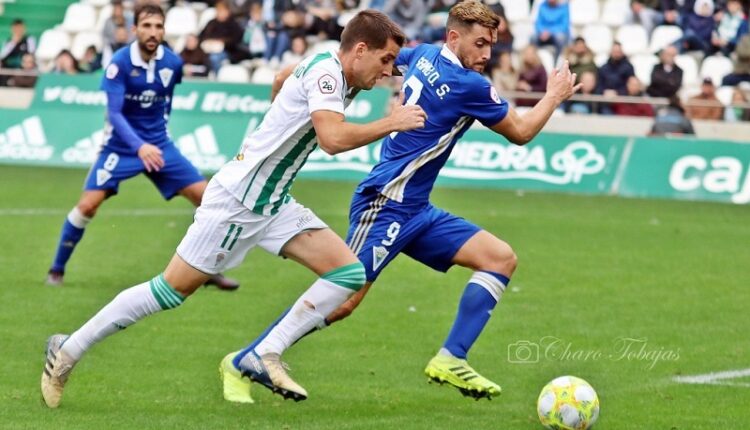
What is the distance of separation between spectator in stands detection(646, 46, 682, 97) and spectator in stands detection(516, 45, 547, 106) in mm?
1652

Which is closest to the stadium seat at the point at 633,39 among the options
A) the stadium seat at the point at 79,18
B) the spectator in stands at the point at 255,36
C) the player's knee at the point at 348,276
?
the spectator in stands at the point at 255,36

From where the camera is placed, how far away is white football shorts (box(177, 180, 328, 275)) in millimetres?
7051

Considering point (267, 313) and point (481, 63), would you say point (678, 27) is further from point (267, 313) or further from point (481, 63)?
point (481, 63)

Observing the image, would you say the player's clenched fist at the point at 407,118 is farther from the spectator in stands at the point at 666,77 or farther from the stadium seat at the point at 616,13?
the stadium seat at the point at 616,13

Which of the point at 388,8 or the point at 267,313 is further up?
the point at 267,313

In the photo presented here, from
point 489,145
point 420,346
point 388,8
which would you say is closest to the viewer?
point 420,346

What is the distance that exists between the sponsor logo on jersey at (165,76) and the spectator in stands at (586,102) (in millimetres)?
10967

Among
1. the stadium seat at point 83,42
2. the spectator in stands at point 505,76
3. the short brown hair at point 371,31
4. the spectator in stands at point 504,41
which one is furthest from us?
the stadium seat at point 83,42

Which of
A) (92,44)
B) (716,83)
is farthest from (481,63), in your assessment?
(92,44)

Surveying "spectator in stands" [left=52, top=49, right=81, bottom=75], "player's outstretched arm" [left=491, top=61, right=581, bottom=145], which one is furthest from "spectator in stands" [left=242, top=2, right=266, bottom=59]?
"player's outstretched arm" [left=491, top=61, right=581, bottom=145]

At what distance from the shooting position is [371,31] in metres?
6.84

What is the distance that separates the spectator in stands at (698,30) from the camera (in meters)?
23.2

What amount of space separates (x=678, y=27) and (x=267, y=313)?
15.3 metres

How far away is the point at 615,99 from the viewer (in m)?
20.8
